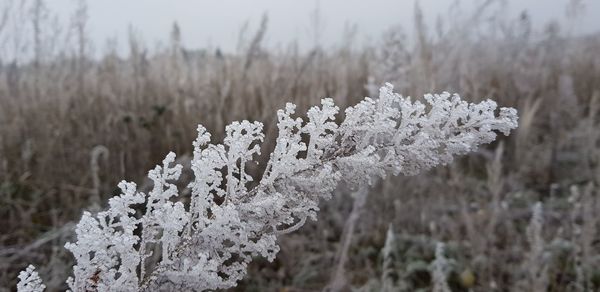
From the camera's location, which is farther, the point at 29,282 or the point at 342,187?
the point at 342,187

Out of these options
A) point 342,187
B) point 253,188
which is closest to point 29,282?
point 253,188

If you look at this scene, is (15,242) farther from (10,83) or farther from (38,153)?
(10,83)

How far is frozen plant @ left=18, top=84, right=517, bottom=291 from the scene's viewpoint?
1.21ft

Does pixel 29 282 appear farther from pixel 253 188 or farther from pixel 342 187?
pixel 342 187

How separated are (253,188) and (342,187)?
8.74 feet

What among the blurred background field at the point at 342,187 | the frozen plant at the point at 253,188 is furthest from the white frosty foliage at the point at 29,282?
the blurred background field at the point at 342,187

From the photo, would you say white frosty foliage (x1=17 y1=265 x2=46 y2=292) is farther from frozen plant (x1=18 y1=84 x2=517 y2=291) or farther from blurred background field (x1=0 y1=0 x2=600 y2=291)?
blurred background field (x1=0 y1=0 x2=600 y2=291)

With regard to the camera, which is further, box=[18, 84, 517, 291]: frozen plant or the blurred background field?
the blurred background field

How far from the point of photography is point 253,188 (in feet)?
1.32

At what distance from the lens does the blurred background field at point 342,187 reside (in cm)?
239

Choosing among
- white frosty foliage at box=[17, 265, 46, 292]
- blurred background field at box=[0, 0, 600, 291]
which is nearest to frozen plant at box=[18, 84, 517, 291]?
white frosty foliage at box=[17, 265, 46, 292]

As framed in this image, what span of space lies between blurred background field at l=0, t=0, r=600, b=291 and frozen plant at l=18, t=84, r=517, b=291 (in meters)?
1.16

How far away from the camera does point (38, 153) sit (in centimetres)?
299

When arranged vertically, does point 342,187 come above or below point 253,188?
above
